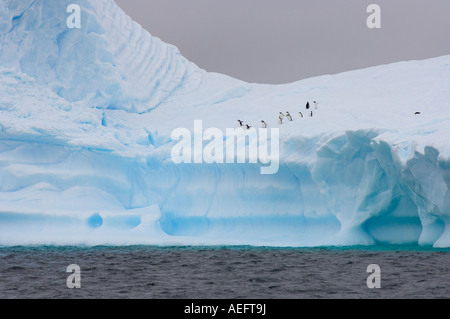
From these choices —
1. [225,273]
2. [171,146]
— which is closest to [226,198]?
[171,146]

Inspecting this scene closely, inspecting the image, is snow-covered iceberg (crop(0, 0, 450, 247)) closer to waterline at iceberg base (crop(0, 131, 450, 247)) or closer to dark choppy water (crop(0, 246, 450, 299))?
waterline at iceberg base (crop(0, 131, 450, 247))

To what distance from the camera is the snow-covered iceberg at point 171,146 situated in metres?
17.5

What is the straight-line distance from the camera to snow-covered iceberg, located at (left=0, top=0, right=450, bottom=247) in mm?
17453

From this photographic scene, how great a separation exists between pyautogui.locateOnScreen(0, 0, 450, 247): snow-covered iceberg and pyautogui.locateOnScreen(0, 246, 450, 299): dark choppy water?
1674mm

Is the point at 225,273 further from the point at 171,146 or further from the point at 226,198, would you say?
the point at 171,146

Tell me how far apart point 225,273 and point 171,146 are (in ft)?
31.3

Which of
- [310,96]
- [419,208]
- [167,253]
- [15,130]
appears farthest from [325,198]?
[15,130]

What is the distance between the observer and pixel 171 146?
2122 centimetres

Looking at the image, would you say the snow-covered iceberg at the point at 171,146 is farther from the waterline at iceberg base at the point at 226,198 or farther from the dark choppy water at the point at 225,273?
the dark choppy water at the point at 225,273

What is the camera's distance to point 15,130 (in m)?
20.1

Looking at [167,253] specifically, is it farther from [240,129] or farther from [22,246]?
[240,129]

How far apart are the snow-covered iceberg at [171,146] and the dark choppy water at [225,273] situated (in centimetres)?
167

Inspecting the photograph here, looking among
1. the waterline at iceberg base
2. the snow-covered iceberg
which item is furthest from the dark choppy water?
the snow-covered iceberg
